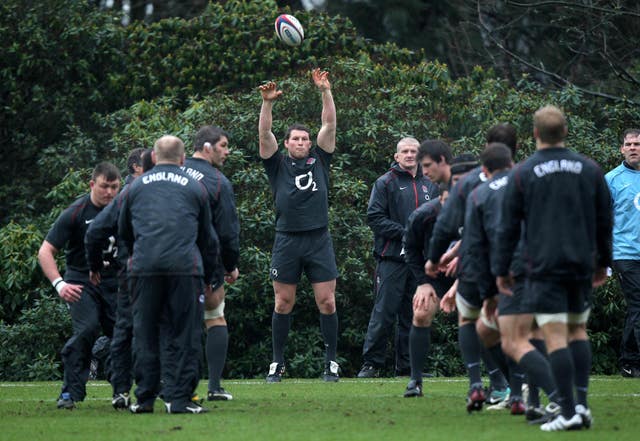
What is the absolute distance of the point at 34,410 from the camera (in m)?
10.4

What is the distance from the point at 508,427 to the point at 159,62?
12.4 meters

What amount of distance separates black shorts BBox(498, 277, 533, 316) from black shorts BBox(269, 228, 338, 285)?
457 cm

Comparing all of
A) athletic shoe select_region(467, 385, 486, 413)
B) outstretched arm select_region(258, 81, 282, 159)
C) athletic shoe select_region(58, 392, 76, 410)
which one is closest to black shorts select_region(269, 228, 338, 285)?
outstretched arm select_region(258, 81, 282, 159)

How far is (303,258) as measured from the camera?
43.0 ft

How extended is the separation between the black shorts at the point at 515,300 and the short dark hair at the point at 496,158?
2.99ft

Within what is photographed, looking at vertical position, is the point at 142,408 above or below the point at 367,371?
below

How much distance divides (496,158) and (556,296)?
134 cm

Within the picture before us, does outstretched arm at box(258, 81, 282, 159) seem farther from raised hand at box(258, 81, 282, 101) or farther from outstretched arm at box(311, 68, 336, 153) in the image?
outstretched arm at box(311, 68, 336, 153)

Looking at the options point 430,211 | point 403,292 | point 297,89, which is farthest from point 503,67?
point 430,211

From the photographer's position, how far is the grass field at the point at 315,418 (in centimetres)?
817


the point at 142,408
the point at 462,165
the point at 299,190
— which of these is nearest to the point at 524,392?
the point at 462,165

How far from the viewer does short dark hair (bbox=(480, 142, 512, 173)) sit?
9.12 meters

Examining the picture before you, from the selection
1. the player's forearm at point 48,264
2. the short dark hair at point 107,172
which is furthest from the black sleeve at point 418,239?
the player's forearm at point 48,264

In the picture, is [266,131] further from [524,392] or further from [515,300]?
[515,300]
